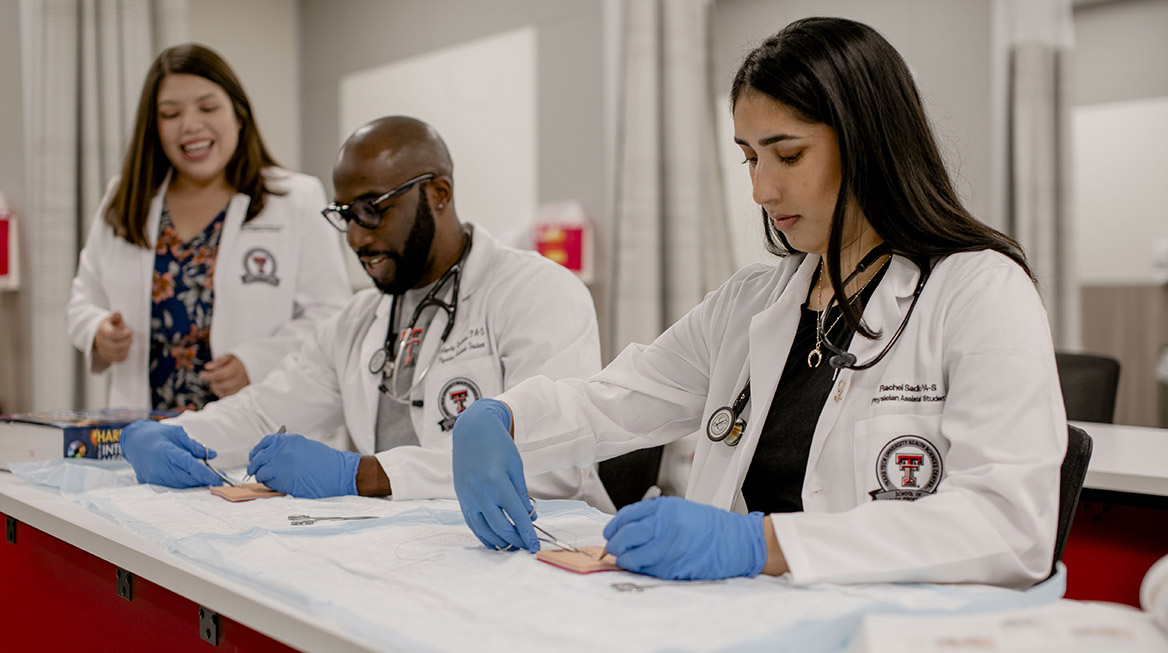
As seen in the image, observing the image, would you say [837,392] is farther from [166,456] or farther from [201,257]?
[201,257]

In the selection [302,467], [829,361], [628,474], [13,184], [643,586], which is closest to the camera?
[643,586]

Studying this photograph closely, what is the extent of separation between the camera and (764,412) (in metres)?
1.26

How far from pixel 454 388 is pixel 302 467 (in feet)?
1.14

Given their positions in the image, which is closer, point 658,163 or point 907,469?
point 907,469

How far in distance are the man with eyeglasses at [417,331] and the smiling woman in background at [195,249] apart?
44 centimetres

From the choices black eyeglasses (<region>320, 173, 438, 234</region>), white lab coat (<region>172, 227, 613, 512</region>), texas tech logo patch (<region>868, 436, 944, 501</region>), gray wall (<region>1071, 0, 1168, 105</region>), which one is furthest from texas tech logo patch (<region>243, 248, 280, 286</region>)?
gray wall (<region>1071, 0, 1168, 105</region>)

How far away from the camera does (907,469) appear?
1116mm

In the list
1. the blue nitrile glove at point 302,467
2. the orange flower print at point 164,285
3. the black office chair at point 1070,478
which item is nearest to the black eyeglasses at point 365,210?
the blue nitrile glove at point 302,467

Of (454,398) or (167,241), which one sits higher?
(167,241)

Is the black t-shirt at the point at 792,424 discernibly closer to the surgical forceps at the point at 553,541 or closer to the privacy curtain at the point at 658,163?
the surgical forceps at the point at 553,541

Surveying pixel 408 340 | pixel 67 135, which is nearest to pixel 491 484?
pixel 408 340

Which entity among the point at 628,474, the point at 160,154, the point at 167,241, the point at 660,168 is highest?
the point at 660,168

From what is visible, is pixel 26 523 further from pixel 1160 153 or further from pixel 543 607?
pixel 1160 153

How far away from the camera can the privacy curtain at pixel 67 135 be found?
318 centimetres
